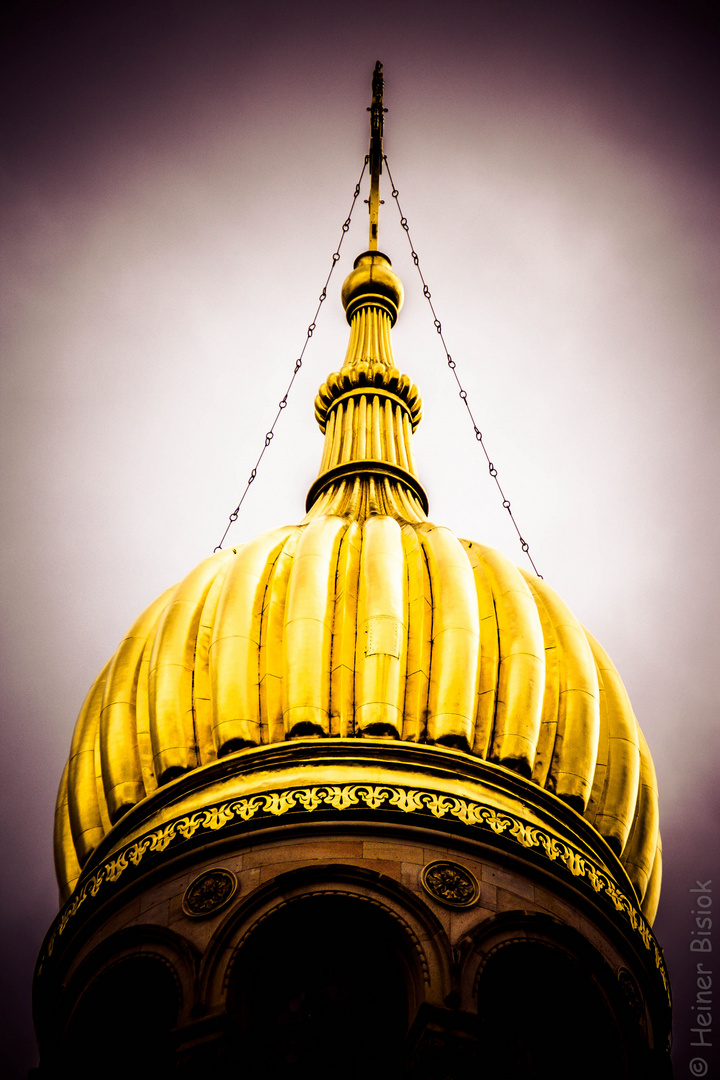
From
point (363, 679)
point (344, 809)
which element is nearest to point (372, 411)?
point (363, 679)

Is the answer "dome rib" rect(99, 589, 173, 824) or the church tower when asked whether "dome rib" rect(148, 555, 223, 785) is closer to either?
the church tower

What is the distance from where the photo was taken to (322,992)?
1906 cm

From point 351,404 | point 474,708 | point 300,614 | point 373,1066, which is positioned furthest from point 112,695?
point 351,404

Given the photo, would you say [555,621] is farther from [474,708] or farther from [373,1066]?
[373,1066]

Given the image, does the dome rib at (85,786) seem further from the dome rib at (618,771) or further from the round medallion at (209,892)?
the dome rib at (618,771)

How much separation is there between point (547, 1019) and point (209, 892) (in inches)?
162

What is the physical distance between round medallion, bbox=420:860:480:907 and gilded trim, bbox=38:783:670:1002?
667mm

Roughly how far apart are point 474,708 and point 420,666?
0.86 metres

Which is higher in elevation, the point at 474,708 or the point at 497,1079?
the point at 474,708

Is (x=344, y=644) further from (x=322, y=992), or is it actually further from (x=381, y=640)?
(x=322, y=992)

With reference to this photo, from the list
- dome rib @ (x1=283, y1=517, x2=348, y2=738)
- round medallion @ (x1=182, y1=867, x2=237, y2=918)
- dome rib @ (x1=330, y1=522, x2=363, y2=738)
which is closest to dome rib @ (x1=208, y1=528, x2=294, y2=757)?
dome rib @ (x1=283, y1=517, x2=348, y2=738)

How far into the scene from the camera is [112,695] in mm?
22453

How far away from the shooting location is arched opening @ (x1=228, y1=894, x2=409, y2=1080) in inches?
718

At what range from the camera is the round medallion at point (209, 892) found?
1886 centimetres
